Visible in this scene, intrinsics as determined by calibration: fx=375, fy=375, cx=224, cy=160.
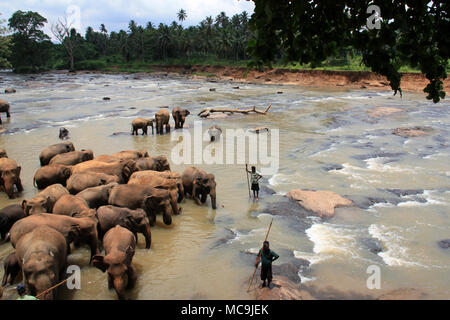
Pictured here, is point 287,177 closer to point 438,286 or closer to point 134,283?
point 438,286

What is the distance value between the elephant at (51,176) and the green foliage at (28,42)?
244 ft

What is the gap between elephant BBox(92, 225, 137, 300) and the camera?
6.28m

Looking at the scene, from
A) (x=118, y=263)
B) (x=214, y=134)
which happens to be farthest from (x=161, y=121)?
(x=118, y=263)

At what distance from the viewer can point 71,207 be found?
848 centimetres

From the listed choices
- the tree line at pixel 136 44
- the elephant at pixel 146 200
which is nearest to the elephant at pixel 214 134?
the elephant at pixel 146 200

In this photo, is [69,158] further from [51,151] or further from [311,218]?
[311,218]

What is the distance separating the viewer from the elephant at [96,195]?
9.51 metres

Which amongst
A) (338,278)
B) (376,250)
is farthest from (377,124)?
(338,278)

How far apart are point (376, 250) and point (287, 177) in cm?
536

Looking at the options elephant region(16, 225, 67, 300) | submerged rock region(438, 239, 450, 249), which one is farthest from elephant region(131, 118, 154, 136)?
submerged rock region(438, 239, 450, 249)

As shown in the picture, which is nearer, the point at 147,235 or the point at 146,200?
the point at 147,235

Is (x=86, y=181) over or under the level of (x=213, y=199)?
over

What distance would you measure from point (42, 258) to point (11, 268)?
1218 millimetres

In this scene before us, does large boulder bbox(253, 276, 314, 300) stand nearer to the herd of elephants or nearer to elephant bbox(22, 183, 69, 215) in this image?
the herd of elephants
